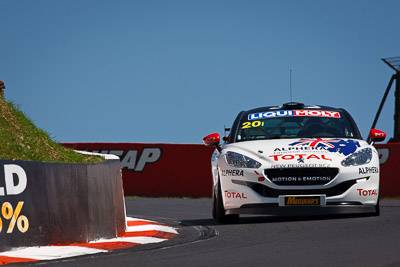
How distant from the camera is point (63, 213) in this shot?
8.63 metres

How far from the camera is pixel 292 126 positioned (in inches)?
466

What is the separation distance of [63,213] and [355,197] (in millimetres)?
3937

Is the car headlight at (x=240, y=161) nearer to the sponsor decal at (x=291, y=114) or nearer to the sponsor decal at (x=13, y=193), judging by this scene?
the sponsor decal at (x=291, y=114)

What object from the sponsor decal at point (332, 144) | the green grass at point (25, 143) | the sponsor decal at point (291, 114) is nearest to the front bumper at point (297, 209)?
the sponsor decal at point (332, 144)

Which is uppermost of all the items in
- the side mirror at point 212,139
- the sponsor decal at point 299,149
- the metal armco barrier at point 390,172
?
the side mirror at point 212,139

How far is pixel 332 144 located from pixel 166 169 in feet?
35.2

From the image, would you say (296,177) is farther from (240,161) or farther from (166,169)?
(166,169)

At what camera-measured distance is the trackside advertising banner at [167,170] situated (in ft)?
70.1

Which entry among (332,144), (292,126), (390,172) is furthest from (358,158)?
(390,172)

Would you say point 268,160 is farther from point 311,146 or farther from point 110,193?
point 110,193

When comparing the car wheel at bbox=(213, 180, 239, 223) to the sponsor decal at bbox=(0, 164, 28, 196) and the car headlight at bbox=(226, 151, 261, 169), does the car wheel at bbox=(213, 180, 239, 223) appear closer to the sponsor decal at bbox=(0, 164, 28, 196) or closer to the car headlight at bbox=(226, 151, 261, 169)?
the car headlight at bbox=(226, 151, 261, 169)

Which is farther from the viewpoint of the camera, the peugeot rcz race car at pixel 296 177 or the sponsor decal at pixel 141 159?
the sponsor decal at pixel 141 159

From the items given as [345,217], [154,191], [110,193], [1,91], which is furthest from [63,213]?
[154,191]

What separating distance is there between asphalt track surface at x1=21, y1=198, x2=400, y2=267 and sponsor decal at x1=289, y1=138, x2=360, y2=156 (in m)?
0.85
